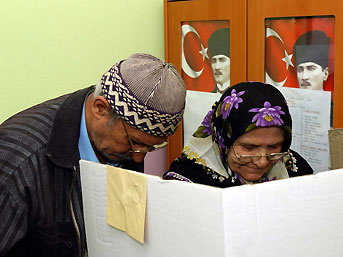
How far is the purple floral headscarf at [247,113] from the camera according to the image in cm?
169

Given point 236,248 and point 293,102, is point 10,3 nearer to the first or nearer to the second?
point 293,102

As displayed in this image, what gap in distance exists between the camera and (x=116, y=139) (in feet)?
4.73

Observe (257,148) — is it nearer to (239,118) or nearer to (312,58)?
(239,118)

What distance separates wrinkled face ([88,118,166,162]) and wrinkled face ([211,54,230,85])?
3.01ft

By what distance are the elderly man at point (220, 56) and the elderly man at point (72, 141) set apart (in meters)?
0.92

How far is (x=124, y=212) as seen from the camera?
1.06 meters

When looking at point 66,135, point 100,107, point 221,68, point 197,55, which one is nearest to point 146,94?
point 100,107

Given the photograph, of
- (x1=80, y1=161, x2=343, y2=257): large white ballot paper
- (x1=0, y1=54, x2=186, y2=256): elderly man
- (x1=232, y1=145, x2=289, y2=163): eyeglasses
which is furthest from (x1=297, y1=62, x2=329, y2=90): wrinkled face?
(x1=80, y1=161, x2=343, y2=257): large white ballot paper

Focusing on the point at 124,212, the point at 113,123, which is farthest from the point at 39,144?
the point at 124,212

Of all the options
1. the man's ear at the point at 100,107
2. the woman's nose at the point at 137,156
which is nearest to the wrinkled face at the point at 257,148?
the woman's nose at the point at 137,156

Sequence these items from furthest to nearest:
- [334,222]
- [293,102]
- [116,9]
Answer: [116,9]
[293,102]
[334,222]

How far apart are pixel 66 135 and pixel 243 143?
60 cm

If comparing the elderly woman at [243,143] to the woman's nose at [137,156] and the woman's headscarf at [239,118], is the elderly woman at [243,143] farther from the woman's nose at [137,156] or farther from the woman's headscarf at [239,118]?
the woman's nose at [137,156]

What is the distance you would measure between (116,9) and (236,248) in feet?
5.86
